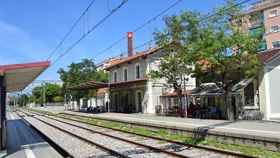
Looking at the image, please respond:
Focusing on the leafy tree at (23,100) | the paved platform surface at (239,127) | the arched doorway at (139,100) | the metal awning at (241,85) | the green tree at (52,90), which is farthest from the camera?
the leafy tree at (23,100)

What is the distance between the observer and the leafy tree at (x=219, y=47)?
23.7 m

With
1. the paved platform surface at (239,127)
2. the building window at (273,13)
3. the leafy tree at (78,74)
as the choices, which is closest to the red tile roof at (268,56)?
the paved platform surface at (239,127)

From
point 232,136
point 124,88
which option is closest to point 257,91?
point 232,136

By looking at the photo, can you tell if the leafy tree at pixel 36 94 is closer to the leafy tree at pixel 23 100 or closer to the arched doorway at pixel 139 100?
the leafy tree at pixel 23 100

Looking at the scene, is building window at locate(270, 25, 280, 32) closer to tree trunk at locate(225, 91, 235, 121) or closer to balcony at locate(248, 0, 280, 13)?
balcony at locate(248, 0, 280, 13)

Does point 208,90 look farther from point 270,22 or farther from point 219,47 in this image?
point 270,22

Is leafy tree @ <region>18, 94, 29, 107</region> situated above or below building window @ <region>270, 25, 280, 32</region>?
below

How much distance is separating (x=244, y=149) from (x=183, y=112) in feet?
57.9

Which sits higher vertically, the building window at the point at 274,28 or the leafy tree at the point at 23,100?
the building window at the point at 274,28

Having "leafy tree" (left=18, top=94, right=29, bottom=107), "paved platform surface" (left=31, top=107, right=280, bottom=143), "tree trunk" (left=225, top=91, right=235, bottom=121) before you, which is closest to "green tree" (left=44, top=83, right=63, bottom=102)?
"leafy tree" (left=18, top=94, right=29, bottom=107)

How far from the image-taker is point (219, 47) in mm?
23719

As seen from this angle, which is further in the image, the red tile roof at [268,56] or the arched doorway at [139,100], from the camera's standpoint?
the arched doorway at [139,100]

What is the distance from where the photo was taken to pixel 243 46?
23.5 metres

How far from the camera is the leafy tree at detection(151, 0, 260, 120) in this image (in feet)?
77.8
